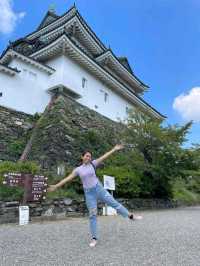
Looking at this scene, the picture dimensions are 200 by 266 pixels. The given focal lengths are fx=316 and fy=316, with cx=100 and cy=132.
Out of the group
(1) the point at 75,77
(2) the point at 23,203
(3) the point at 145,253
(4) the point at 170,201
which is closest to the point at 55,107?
(1) the point at 75,77

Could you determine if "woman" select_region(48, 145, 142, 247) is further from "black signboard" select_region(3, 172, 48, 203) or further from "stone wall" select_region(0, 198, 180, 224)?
"black signboard" select_region(3, 172, 48, 203)

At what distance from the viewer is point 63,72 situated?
19984mm

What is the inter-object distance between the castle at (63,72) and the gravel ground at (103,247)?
39.6 feet

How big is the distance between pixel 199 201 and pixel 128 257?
63.1 ft

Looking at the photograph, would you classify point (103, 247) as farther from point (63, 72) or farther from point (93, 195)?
point (63, 72)

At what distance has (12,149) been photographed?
1584 cm

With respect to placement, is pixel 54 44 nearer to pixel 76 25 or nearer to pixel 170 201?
Answer: pixel 76 25

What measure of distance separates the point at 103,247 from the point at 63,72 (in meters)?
15.9

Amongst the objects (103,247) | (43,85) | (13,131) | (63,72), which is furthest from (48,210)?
(63,72)

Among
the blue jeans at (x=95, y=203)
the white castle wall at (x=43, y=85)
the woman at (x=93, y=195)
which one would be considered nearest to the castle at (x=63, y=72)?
the white castle wall at (x=43, y=85)

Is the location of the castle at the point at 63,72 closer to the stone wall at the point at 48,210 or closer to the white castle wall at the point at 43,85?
the white castle wall at the point at 43,85

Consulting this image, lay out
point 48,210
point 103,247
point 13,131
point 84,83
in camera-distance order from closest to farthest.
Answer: point 103,247 → point 48,210 → point 13,131 → point 84,83

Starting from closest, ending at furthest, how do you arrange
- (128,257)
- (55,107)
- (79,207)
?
(128,257) → (79,207) → (55,107)

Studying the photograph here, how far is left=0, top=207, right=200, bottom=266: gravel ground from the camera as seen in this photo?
449 centimetres
